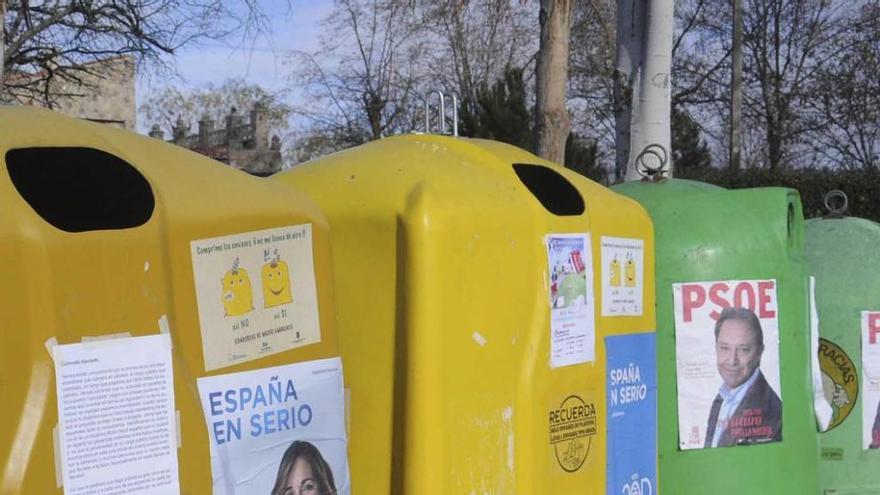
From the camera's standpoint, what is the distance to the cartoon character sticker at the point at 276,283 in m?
2.61

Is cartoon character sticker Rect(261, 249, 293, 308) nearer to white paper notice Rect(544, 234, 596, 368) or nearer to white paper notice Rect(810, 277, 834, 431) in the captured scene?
white paper notice Rect(544, 234, 596, 368)

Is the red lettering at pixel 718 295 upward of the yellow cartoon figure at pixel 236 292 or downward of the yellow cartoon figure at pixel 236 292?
downward

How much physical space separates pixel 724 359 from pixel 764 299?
26cm

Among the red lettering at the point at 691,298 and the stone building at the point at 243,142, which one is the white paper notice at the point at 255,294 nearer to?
the red lettering at the point at 691,298

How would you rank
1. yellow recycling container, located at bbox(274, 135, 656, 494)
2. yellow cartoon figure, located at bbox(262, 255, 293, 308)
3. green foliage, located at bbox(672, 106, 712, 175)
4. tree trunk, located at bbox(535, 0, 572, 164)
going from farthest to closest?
green foliage, located at bbox(672, 106, 712, 175)
tree trunk, located at bbox(535, 0, 572, 164)
yellow recycling container, located at bbox(274, 135, 656, 494)
yellow cartoon figure, located at bbox(262, 255, 293, 308)

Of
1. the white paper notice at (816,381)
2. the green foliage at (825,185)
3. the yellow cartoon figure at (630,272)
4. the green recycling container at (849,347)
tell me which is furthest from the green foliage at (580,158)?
the yellow cartoon figure at (630,272)

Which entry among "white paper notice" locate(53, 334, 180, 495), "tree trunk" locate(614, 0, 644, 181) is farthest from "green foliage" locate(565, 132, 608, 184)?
"white paper notice" locate(53, 334, 180, 495)

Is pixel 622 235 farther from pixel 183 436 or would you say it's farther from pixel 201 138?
pixel 201 138

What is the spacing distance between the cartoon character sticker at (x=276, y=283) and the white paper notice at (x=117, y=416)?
13.7 inches

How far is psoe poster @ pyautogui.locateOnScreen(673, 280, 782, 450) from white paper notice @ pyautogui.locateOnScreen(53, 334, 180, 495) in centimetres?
224

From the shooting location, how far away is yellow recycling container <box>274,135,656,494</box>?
121 inches

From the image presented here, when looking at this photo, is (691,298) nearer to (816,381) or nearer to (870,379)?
(816,381)

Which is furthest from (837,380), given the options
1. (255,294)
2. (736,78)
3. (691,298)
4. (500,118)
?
(736,78)

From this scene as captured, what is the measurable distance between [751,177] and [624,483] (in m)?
14.0
